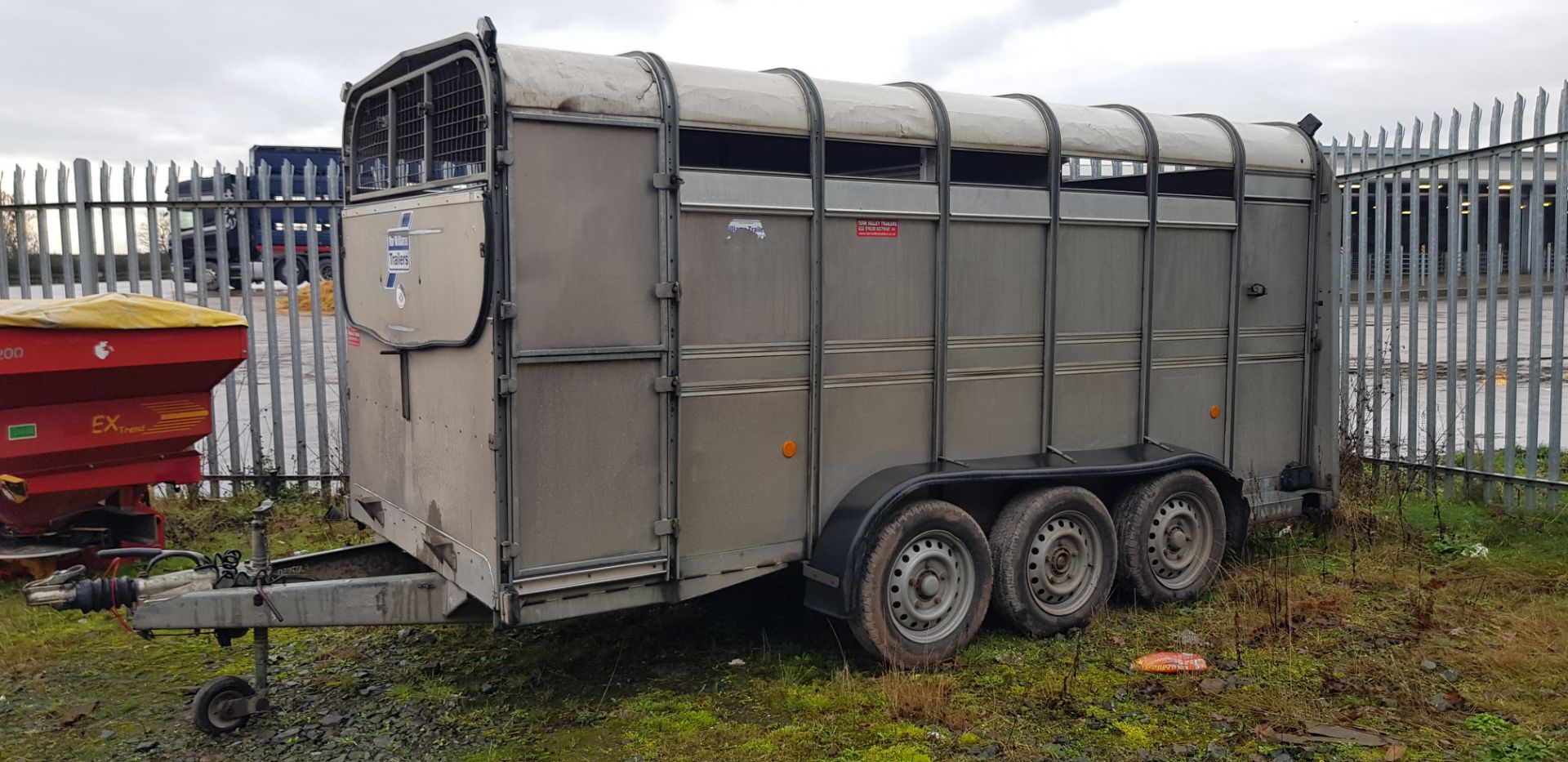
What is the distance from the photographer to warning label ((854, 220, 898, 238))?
19.3 ft

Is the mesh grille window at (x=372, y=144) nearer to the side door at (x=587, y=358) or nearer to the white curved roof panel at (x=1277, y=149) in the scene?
the side door at (x=587, y=358)

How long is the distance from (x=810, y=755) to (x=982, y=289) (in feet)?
8.68

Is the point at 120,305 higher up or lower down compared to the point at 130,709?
higher up

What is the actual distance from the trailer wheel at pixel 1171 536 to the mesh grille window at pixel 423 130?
399cm

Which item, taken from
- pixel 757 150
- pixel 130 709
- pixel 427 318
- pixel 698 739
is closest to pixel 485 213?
pixel 427 318

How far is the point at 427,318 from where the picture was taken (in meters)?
5.51

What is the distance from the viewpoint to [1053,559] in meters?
6.39

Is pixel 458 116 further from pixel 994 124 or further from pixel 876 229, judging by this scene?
pixel 994 124

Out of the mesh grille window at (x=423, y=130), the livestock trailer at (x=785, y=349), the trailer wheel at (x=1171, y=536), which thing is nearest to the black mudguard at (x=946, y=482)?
the livestock trailer at (x=785, y=349)

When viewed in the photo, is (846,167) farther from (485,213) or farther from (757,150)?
(485,213)

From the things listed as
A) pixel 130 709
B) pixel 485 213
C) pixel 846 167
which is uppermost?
pixel 846 167

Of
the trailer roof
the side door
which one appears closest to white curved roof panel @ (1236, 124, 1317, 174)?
the trailer roof

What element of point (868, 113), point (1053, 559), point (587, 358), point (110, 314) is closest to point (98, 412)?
point (110, 314)

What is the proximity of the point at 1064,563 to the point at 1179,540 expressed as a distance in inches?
35.0
